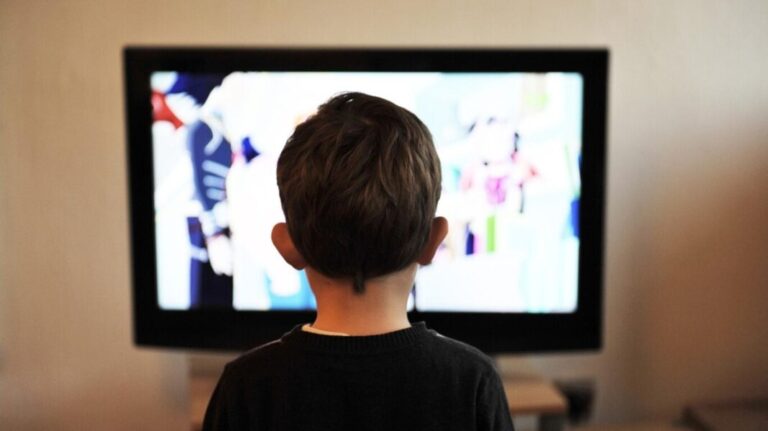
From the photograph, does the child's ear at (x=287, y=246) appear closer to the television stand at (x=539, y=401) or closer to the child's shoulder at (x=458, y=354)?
the child's shoulder at (x=458, y=354)

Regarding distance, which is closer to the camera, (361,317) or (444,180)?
(361,317)

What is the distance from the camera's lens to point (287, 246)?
3.21 feet

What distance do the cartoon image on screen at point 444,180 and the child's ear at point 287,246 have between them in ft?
2.28

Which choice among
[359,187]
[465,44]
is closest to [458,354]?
[359,187]

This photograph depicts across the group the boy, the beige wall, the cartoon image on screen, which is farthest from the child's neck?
the beige wall

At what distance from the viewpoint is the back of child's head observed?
0.89 metres

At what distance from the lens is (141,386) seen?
2.01m

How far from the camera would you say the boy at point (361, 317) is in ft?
2.92

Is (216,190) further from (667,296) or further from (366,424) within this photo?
(667,296)

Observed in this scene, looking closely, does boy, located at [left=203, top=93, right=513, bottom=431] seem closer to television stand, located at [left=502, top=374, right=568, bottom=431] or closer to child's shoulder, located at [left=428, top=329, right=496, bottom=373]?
child's shoulder, located at [left=428, top=329, right=496, bottom=373]

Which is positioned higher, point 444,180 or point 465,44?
point 465,44

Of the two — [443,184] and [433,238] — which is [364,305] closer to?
[433,238]

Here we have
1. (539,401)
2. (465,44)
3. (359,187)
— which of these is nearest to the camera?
(359,187)

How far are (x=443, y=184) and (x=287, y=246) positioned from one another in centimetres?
73
